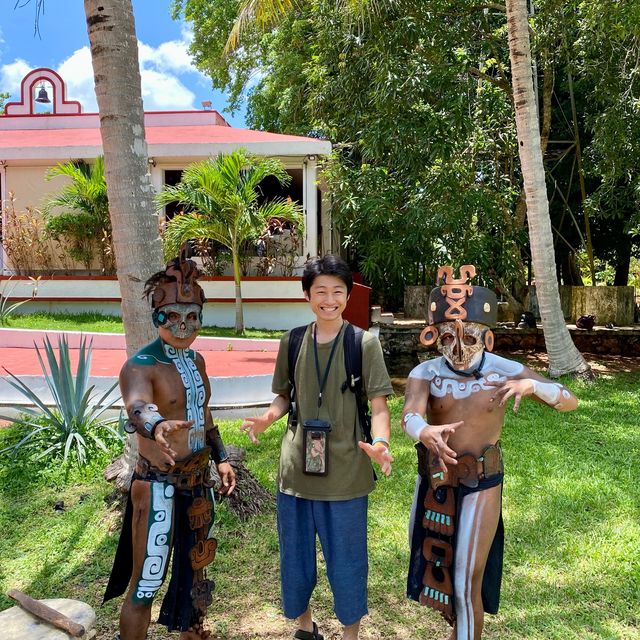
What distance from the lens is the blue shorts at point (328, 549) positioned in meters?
2.64

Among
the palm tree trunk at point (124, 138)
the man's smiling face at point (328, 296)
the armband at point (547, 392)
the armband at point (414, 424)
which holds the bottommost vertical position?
the armband at point (414, 424)

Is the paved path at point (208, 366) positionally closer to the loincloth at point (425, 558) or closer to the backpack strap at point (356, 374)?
the backpack strap at point (356, 374)

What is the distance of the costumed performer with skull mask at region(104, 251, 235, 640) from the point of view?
2.51m

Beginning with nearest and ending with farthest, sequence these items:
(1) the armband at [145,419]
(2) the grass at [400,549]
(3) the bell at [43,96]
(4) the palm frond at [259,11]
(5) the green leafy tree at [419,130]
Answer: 1. (1) the armband at [145,419]
2. (2) the grass at [400,549]
3. (4) the palm frond at [259,11]
4. (5) the green leafy tree at [419,130]
5. (3) the bell at [43,96]

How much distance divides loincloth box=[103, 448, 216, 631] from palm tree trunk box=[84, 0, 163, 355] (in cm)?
155

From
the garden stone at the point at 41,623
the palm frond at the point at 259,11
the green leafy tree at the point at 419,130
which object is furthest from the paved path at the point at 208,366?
the palm frond at the point at 259,11

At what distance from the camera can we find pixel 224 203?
1023cm

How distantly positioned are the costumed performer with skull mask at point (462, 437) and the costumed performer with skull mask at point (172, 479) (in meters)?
0.92

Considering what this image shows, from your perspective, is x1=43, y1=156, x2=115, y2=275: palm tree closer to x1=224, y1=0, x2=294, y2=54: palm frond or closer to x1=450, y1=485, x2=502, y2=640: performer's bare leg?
x1=224, y1=0, x2=294, y2=54: palm frond

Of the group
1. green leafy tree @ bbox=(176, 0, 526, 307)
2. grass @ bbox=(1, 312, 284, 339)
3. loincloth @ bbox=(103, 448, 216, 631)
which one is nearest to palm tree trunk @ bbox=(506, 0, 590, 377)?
green leafy tree @ bbox=(176, 0, 526, 307)

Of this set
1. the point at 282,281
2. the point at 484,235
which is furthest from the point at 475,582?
the point at 282,281

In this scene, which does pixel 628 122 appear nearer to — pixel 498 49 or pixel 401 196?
pixel 498 49

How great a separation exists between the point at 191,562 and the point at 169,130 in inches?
580

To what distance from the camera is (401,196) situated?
10.7m
